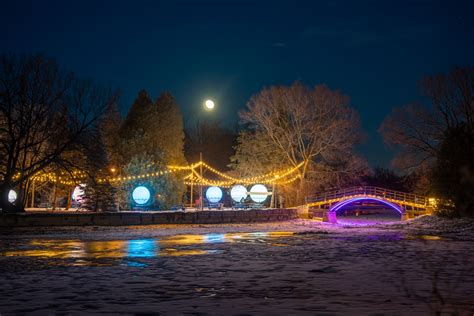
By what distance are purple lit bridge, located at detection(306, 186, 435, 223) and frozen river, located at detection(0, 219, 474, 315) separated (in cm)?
3013

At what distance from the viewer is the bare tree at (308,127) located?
194 ft

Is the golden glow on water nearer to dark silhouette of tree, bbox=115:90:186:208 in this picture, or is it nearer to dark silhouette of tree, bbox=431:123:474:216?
dark silhouette of tree, bbox=431:123:474:216

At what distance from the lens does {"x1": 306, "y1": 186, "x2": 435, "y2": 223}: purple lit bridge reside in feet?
178

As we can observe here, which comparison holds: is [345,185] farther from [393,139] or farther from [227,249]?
[227,249]

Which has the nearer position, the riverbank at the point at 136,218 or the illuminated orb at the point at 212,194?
the riverbank at the point at 136,218

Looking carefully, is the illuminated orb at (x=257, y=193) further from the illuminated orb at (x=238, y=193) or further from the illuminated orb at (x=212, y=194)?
the illuminated orb at (x=212, y=194)

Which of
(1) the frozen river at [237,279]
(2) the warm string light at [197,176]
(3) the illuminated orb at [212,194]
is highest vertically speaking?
(2) the warm string light at [197,176]

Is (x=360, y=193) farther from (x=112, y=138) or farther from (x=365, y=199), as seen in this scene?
(x=112, y=138)

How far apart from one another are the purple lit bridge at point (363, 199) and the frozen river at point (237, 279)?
30133mm

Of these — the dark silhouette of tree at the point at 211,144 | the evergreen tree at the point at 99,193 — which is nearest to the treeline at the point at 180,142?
the evergreen tree at the point at 99,193

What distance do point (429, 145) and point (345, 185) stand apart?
1633cm

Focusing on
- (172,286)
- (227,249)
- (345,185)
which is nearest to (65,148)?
(227,249)

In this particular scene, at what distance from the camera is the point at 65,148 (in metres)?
41.3

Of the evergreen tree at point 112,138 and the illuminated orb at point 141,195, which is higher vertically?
the evergreen tree at point 112,138
